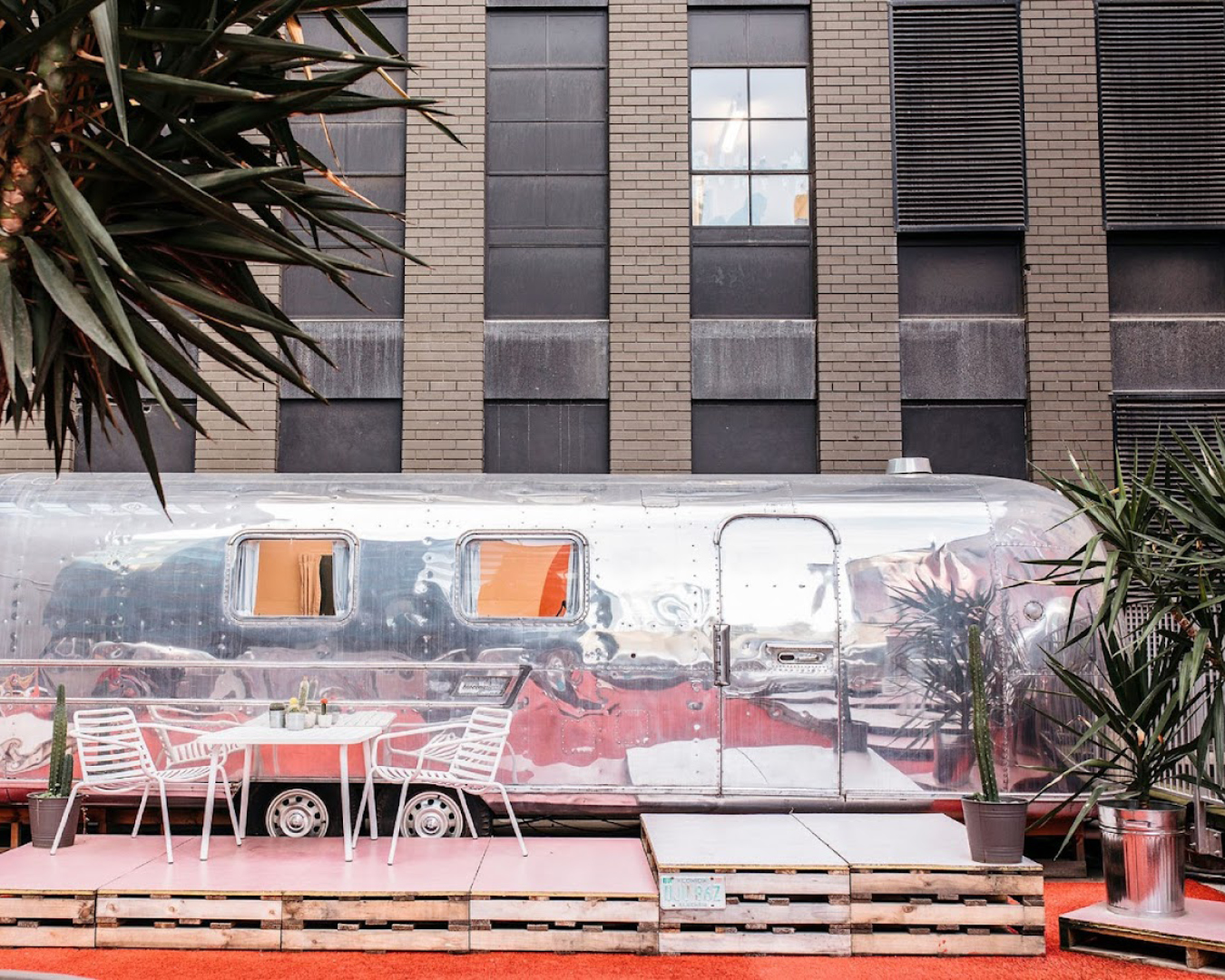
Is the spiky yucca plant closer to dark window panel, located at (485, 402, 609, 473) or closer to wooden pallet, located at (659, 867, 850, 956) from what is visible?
wooden pallet, located at (659, 867, 850, 956)

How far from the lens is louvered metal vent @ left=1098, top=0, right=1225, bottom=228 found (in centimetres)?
1170

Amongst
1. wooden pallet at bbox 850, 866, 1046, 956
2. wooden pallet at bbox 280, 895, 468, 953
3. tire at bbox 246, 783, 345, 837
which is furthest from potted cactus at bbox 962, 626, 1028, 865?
tire at bbox 246, 783, 345, 837

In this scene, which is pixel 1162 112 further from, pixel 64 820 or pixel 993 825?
pixel 64 820

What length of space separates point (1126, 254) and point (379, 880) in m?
9.69

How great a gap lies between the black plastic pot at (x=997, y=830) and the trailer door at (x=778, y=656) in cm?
154

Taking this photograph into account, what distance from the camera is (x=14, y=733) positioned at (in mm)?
7973

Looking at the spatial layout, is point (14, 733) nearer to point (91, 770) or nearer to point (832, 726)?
point (91, 770)

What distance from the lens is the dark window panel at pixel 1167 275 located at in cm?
1177

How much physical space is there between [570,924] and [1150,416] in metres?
8.26

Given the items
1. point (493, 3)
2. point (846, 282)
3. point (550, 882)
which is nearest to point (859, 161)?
point (846, 282)

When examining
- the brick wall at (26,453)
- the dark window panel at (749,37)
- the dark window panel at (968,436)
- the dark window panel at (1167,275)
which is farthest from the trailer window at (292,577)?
the dark window panel at (1167,275)

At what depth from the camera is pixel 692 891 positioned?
6207 millimetres

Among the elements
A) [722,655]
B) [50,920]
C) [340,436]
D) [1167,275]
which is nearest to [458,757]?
[722,655]

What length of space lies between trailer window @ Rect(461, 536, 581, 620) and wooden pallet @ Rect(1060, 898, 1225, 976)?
3663 mm
